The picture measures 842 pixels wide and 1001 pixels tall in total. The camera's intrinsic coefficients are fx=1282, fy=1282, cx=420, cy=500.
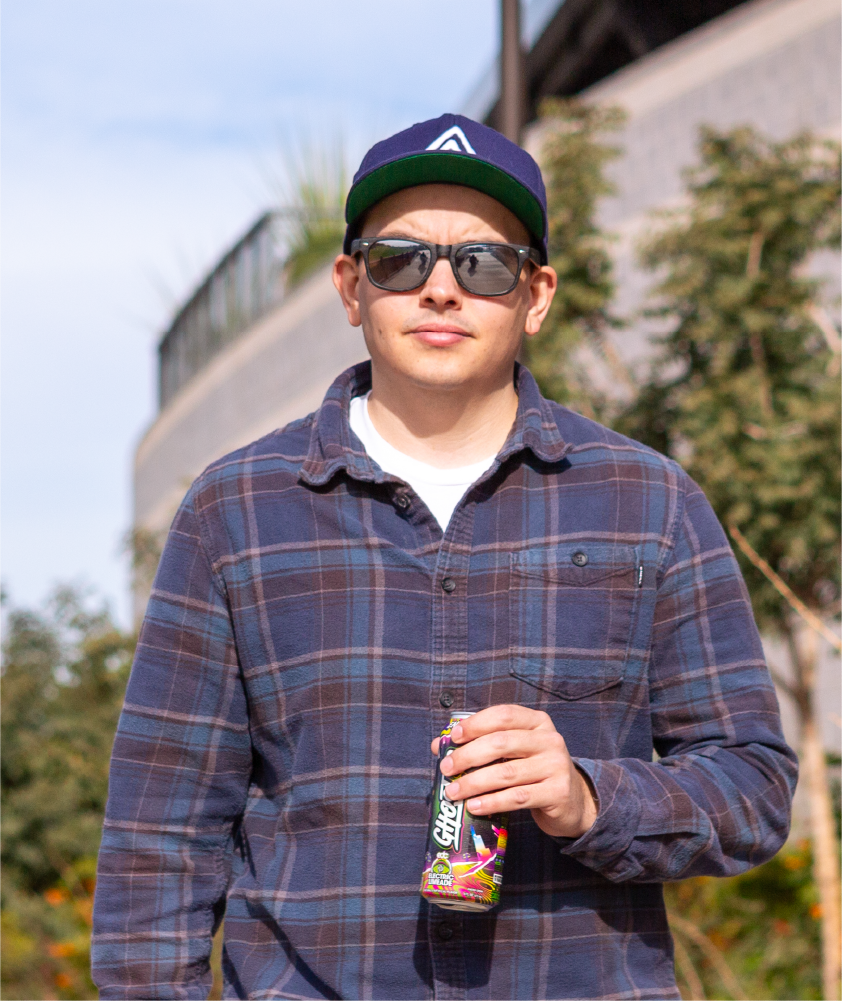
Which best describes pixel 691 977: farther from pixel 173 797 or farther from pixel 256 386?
pixel 256 386

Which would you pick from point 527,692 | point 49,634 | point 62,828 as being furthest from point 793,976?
point 49,634

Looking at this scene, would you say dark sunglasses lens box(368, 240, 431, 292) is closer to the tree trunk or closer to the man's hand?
the man's hand

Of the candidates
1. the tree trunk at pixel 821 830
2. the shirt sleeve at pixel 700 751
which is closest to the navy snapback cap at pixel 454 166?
the shirt sleeve at pixel 700 751

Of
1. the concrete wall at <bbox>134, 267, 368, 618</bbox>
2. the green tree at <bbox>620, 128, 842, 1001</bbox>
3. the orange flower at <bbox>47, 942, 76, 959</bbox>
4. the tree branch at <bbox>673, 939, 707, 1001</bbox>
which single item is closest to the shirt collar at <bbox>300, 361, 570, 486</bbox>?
the tree branch at <bbox>673, 939, 707, 1001</bbox>

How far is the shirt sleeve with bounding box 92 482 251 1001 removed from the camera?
208 centimetres

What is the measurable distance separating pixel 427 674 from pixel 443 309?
2.01 ft

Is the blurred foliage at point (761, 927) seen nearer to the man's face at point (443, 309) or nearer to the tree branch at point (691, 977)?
the tree branch at point (691, 977)

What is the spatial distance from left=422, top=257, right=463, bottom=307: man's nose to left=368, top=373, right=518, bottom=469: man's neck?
163mm

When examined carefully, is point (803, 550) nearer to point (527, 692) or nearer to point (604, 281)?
point (604, 281)

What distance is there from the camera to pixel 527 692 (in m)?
2.02

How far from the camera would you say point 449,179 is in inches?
87.0

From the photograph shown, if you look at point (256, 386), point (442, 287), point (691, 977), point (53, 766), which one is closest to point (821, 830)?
point (691, 977)

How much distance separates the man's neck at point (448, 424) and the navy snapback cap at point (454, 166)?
326 millimetres

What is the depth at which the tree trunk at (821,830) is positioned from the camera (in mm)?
5332
